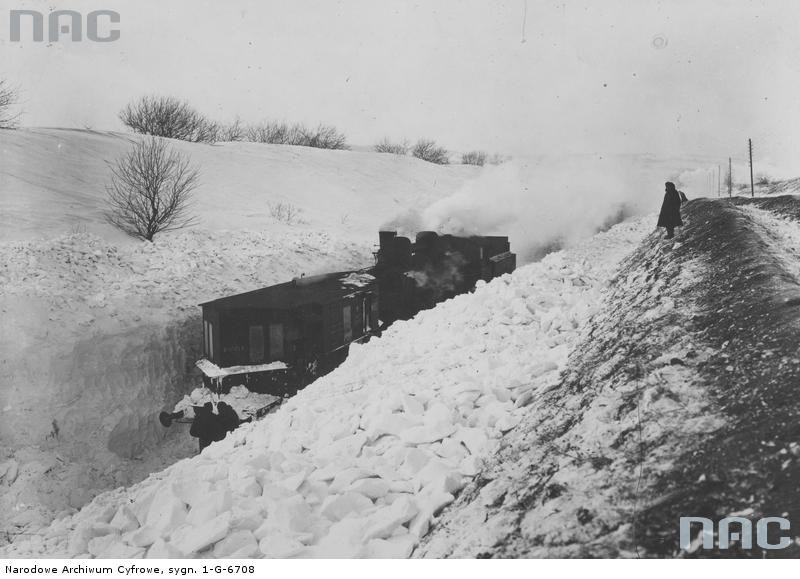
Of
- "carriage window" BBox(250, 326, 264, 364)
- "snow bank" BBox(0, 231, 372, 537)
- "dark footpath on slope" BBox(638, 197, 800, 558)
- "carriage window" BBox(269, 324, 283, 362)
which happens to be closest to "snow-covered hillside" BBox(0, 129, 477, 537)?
"snow bank" BBox(0, 231, 372, 537)

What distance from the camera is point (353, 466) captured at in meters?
4.33

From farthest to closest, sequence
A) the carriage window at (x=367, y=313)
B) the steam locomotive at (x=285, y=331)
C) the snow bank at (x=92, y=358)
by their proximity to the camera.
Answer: the carriage window at (x=367, y=313) → the steam locomotive at (x=285, y=331) → the snow bank at (x=92, y=358)

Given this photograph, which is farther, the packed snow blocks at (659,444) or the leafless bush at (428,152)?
the leafless bush at (428,152)

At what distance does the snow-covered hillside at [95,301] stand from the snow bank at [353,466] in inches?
284

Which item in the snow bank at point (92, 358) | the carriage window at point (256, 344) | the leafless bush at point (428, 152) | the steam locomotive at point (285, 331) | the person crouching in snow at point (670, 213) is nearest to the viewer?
the person crouching in snow at point (670, 213)

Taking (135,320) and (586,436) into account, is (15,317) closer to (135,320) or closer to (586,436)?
(135,320)

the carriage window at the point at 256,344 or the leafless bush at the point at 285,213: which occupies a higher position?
the leafless bush at the point at 285,213

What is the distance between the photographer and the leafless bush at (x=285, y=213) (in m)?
32.8

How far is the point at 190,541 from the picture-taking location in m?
3.56

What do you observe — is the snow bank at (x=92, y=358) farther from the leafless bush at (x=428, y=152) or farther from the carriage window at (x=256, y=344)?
the leafless bush at (x=428, y=152)

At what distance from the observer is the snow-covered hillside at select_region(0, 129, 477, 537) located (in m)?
13.1

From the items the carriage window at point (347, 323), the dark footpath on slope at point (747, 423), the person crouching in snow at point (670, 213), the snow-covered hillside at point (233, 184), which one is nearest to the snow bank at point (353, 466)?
the dark footpath on slope at point (747, 423)

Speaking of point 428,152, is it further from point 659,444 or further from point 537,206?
point 659,444

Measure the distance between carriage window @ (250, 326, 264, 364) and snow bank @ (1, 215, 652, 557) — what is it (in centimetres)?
879
